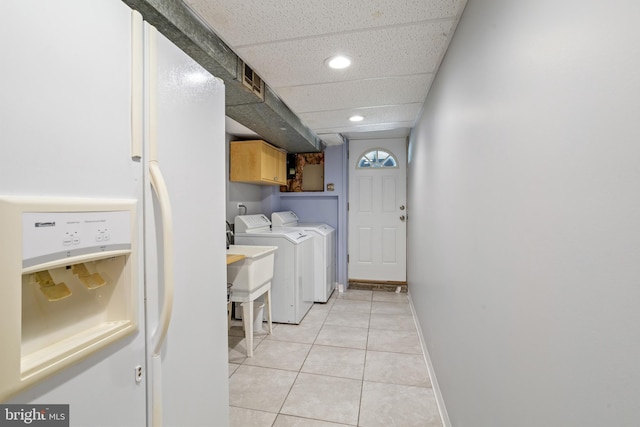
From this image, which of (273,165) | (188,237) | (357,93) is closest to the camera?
(188,237)

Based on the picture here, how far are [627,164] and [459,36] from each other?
1271mm

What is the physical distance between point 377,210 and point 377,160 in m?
0.76

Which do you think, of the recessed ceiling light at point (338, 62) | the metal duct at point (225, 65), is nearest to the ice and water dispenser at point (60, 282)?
the metal duct at point (225, 65)

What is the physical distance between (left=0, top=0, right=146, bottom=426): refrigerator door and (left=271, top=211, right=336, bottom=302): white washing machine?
2.85 m

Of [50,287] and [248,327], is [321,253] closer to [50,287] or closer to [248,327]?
[248,327]

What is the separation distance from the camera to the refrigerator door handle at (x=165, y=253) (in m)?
0.88

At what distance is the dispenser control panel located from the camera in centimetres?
59

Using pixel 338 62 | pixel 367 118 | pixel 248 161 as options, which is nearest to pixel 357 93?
pixel 338 62

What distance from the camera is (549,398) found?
693 millimetres

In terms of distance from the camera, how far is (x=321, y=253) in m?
3.68

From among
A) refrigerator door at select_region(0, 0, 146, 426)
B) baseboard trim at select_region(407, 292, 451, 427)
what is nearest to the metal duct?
refrigerator door at select_region(0, 0, 146, 426)

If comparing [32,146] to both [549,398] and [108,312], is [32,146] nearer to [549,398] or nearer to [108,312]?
[108,312]

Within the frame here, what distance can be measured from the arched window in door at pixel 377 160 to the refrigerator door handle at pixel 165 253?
3.80 m

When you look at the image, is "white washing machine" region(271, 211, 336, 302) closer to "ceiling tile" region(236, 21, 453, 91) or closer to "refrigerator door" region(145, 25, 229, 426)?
"ceiling tile" region(236, 21, 453, 91)
